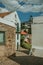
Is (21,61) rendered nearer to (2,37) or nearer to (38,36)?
(2,37)

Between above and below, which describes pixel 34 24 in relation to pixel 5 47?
above

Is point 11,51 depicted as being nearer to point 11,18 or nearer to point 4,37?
point 4,37

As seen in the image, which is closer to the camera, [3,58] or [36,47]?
[36,47]

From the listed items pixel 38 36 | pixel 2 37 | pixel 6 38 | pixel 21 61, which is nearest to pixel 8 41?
pixel 6 38

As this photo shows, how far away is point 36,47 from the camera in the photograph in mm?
10711

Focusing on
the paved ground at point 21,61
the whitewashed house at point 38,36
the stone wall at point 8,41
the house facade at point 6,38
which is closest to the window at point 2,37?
the house facade at point 6,38

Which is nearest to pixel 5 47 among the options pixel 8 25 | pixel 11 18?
pixel 8 25

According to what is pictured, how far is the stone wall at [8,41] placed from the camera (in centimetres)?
1914

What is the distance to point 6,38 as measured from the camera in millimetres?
19531

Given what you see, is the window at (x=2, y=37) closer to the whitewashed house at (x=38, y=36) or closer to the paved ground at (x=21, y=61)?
the paved ground at (x=21, y=61)

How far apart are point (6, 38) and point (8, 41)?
0.45 meters

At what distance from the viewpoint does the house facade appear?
753 inches

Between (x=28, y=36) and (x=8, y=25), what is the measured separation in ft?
80.7

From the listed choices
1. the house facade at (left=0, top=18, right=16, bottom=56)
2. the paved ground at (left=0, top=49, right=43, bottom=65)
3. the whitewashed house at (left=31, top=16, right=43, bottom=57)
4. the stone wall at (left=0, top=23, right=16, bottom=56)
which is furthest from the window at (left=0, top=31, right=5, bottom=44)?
the whitewashed house at (left=31, top=16, right=43, bottom=57)
